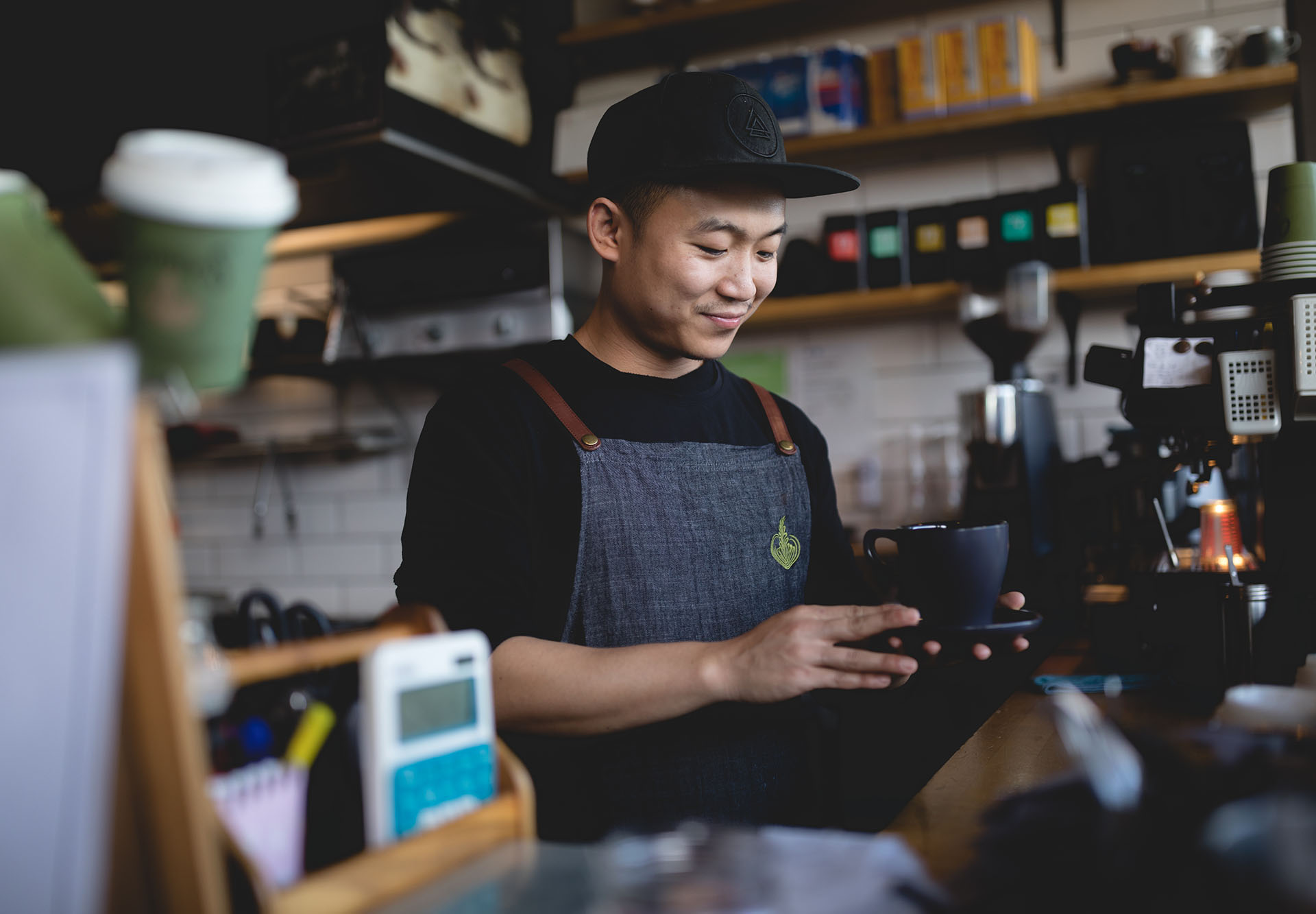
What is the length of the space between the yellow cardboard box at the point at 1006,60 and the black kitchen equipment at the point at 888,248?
38 cm

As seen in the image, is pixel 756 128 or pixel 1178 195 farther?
pixel 1178 195

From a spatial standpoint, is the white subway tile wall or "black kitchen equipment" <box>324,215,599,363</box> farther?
"black kitchen equipment" <box>324,215,599,363</box>

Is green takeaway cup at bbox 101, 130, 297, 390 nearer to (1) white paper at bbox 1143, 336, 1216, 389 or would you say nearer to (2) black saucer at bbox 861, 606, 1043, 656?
(2) black saucer at bbox 861, 606, 1043, 656

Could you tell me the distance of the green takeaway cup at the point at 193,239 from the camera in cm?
51

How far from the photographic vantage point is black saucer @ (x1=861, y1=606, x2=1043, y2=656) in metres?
0.97

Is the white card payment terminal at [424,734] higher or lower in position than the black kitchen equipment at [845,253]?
lower

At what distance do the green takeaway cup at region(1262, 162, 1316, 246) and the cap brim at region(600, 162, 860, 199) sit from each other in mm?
597

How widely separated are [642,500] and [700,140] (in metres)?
0.48

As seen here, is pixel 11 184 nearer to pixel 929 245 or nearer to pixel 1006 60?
pixel 929 245

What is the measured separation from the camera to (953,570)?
0.99 meters

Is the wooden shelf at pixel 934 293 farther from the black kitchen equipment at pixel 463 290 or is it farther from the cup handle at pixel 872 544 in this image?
the cup handle at pixel 872 544

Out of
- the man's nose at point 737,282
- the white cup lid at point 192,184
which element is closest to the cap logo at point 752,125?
the man's nose at point 737,282

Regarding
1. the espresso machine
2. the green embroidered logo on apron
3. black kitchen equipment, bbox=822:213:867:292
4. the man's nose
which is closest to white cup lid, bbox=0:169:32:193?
the man's nose

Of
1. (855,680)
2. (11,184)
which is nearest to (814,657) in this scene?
(855,680)
